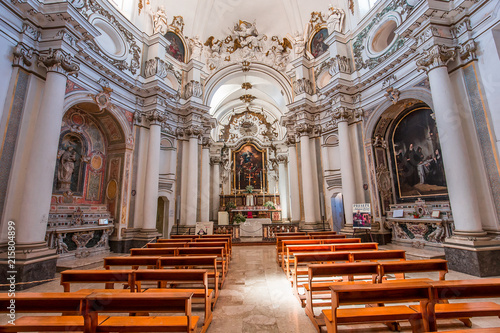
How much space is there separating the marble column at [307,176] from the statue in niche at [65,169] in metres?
9.66

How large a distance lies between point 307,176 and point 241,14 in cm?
1051

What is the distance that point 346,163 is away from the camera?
10.3 metres

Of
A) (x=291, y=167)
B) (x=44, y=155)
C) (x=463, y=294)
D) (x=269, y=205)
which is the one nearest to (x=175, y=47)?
(x=291, y=167)

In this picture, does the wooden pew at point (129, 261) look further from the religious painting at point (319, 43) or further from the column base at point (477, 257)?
the religious painting at point (319, 43)

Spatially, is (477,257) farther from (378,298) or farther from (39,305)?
(39,305)

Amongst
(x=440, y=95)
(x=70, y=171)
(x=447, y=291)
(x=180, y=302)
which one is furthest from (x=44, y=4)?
(x=440, y=95)

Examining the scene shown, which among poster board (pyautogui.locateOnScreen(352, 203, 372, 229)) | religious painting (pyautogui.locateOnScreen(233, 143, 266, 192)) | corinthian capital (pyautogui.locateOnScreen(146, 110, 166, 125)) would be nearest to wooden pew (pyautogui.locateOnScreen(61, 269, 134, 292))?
poster board (pyautogui.locateOnScreen(352, 203, 372, 229))

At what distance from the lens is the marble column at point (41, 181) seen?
535cm

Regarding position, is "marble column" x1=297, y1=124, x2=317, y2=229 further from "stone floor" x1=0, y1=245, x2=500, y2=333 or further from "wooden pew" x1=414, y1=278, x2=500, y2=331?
"wooden pew" x1=414, y1=278, x2=500, y2=331

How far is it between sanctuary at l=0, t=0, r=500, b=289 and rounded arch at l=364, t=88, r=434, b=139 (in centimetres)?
5

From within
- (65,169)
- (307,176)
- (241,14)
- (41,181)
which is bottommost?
(41,181)

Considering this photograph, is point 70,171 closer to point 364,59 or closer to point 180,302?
point 180,302

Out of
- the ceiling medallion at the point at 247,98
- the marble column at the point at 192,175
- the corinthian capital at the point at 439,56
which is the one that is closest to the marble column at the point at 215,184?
the ceiling medallion at the point at 247,98

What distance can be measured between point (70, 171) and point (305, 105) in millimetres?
10428
